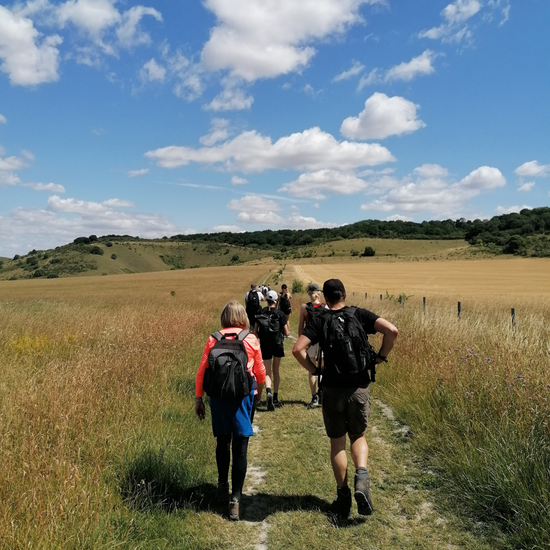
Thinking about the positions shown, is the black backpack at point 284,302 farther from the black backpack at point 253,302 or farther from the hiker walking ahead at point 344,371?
the hiker walking ahead at point 344,371

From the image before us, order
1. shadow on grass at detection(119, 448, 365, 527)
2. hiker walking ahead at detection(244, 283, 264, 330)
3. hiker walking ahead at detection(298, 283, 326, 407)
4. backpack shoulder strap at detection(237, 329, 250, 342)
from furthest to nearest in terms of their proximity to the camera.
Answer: hiker walking ahead at detection(244, 283, 264, 330), hiker walking ahead at detection(298, 283, 326, 407), backpack shoulder strap at detection(237, 329, 250, 342), shadow on grass at detection(119, 448, 365, 527)

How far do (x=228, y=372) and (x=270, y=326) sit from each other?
3.48 meters

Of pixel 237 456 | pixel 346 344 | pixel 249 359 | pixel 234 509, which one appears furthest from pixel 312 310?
pixel 234 509

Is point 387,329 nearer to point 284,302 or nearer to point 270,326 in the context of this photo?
point 270,326

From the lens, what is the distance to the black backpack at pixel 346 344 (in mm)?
3396

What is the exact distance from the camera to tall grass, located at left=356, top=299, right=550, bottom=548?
3.23 meters

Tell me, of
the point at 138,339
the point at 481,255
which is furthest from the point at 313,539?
the point at 481,255

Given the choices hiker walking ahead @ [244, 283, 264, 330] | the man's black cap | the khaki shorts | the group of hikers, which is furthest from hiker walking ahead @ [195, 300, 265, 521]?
hiker walking ahead @ [244, 283, 264, 330]

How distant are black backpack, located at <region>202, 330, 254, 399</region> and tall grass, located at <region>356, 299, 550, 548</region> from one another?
7.59 ft

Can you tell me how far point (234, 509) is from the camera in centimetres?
351

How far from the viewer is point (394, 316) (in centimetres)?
1140

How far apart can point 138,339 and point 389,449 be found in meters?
5.22

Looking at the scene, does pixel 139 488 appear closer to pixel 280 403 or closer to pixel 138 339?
pixel 280 403

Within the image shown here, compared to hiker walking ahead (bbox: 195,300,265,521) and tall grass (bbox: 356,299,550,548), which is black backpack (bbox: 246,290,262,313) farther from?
hiker walking ahead (bbox: 195,300,265,521)
